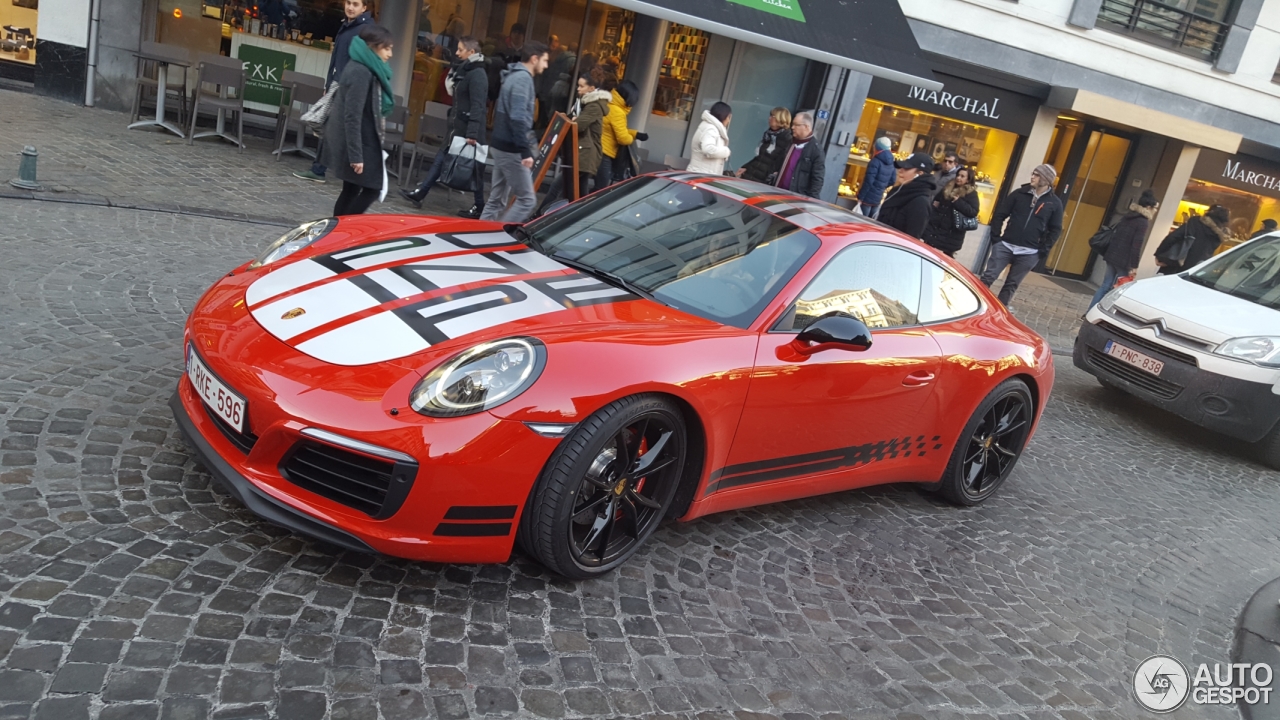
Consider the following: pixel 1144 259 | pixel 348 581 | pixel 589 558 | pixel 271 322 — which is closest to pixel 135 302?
pixel 271 322

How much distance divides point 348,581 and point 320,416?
2.07ft

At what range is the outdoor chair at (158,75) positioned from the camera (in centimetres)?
1108

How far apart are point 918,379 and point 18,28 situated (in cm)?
1278

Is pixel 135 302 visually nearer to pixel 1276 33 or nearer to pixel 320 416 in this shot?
pixel 320 416

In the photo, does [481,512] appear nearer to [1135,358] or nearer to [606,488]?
[606,488]

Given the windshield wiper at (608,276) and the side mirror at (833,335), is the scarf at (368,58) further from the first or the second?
the side mirror at (833,335)

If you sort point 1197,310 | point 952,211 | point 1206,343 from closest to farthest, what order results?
point 1206,343
point 1197,310
point 952,211

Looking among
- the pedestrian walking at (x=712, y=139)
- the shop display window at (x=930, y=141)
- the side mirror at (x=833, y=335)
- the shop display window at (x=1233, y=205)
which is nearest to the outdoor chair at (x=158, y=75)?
the pedestrian walking at (x=712, y=139)

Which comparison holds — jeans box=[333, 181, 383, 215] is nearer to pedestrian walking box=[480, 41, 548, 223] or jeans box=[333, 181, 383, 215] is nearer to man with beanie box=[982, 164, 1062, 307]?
pedestrian walking box=[480, 41, 548, 223]

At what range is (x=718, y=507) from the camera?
398cm

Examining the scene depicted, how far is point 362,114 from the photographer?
6.83 metres

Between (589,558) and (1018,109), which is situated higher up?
(1018,109)

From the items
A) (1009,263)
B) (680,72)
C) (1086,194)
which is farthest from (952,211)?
(1086,194)

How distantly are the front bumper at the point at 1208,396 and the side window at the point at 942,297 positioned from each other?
3.79 m
